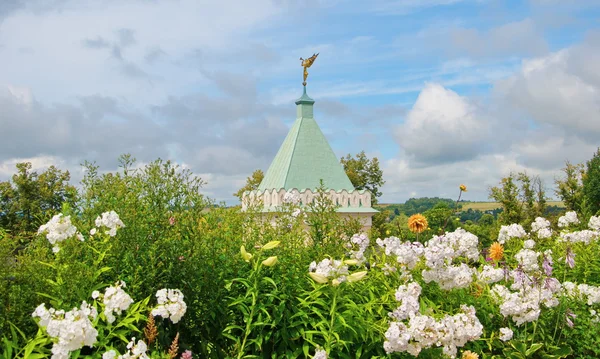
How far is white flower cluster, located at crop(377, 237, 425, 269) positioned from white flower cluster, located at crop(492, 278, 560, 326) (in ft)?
2.83

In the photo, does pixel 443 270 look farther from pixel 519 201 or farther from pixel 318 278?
pixel 519 201

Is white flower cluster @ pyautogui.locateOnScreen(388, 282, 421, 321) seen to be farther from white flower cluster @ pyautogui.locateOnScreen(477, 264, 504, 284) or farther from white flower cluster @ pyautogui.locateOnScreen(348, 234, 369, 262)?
white flower cluster @ pyautogui.locateOnScreen(477, 264, 504, 284)

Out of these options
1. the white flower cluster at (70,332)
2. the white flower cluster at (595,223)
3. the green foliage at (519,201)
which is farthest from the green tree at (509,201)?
the white flower cluster at (70,332)

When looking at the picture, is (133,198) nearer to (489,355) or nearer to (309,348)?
(309,348)

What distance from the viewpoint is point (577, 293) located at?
19.3ft

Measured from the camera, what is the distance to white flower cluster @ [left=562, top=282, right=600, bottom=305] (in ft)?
18.8

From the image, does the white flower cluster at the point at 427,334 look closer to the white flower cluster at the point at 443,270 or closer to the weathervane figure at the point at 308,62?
the white flower cluster at the point at 443,270

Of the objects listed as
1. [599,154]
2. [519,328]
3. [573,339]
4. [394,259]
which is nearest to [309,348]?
[394,259]

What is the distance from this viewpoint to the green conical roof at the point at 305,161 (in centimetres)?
1997

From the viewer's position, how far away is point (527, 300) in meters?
5.08

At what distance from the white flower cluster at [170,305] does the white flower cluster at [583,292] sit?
410cm

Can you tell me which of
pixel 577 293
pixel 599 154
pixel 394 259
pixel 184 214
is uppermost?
pixel 599 154

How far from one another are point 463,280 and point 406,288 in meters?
0.67

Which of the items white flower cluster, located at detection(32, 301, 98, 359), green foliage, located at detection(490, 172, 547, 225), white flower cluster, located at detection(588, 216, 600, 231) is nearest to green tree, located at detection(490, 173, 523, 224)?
green foliage, located at detection(490, 172, 547, 225)
